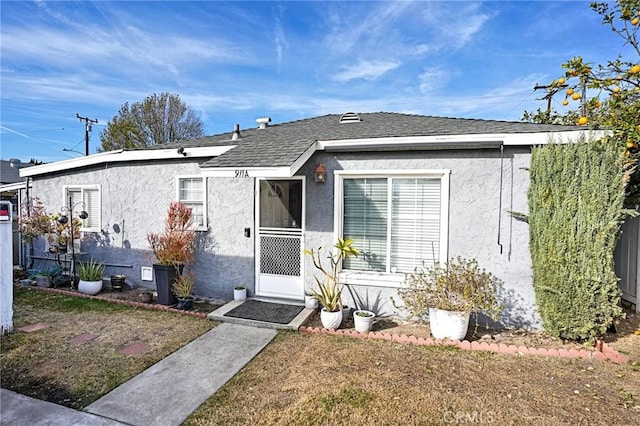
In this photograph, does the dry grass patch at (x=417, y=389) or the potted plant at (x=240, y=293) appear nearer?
the dry grass patch at (x=417, y=389)

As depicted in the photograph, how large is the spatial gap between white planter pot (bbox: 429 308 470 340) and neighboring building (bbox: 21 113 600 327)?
1411 millimetres

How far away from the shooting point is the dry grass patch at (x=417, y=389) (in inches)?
179

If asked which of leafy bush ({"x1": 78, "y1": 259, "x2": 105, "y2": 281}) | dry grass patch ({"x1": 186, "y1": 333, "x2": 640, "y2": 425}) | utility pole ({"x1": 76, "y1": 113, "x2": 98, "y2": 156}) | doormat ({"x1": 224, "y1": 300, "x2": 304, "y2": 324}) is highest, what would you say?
utility pole ({"x1": 76, "y1": 113, "x2": 98, "y2": 156})

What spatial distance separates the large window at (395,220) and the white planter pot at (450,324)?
4.68 ft

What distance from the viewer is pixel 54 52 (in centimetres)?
1313

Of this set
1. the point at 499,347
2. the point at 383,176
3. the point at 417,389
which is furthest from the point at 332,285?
the point at 499,347

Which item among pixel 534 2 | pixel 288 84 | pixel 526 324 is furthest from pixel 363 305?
pixel 288 84

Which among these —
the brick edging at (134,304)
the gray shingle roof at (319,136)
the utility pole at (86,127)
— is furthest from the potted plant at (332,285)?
the utility pole at (86,127)

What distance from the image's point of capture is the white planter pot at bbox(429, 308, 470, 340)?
22.9 ft

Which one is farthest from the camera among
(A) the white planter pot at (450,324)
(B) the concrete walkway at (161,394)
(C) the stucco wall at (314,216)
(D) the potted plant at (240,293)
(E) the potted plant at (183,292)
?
(D) the potted plant at (240,293)

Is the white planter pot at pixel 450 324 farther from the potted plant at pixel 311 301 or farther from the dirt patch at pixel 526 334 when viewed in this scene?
the potted plant at pixel 311 301

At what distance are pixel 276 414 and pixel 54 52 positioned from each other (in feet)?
53.0

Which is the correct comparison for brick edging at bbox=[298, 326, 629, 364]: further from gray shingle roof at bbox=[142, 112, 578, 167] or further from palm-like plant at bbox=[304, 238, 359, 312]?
gray shingle roof at bbox=[142, 112, 578, 167]

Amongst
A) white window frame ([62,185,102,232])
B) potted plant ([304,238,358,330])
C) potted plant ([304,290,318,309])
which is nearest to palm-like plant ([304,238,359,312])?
potted plant ([304,238,358,330])
